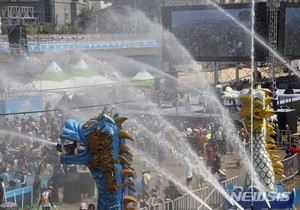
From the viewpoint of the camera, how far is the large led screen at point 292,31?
101 ft

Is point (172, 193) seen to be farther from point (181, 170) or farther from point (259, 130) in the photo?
point (181, 170)

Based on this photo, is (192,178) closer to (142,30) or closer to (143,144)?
(143,144)

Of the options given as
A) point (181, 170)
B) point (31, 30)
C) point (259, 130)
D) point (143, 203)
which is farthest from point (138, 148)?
point (31, 30)

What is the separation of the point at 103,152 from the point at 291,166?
9.82 m

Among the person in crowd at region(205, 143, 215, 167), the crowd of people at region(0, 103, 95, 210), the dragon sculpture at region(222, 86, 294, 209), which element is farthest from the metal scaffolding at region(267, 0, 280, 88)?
the dragon sculpture at region(222, 86, 294, 209)

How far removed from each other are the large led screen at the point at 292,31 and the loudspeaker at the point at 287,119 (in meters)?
7.34

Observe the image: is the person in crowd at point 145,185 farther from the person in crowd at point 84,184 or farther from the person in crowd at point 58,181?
the person in crowd at point 58,181

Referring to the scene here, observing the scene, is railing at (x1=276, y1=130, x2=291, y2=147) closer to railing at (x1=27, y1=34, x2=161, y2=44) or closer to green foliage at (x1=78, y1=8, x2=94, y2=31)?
railing at (x1=27, y1=34, x2=161, y2=44)

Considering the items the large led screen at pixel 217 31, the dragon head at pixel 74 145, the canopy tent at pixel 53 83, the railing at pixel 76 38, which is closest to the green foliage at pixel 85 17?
the railing at pixel 76 38

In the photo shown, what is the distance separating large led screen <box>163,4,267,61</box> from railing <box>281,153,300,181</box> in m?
12.4

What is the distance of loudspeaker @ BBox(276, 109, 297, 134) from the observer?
23328 mm

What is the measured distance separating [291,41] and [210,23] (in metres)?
3.86

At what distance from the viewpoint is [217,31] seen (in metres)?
31.0

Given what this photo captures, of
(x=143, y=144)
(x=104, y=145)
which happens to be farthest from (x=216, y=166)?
(x=104, y=145)
